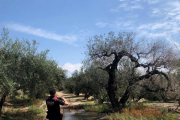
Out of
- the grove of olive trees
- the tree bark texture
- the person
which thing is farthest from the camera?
the tree bark texture

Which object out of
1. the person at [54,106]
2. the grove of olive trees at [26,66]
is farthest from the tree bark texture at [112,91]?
the person at [54,106]

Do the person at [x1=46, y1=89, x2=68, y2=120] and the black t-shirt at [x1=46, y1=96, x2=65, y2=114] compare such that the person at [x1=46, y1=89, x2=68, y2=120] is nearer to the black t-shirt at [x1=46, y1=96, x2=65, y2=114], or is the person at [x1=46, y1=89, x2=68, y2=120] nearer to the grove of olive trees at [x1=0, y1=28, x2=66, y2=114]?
Result: the black t-shirt at [x1=46, y1=96, x2=65, y2=114]

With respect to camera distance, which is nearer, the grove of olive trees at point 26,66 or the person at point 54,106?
the person at point 54,106

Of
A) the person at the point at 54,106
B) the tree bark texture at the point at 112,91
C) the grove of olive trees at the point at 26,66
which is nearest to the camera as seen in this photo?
the person at the point at 54,106

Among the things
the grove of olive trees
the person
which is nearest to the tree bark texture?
the grove of olive trees

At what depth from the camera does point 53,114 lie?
5.68 meters

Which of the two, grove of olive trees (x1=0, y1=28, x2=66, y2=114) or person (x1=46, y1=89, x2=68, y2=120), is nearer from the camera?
person (x1=46, y1=89, x2=68, y2=120)

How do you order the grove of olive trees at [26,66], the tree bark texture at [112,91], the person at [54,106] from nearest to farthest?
1. the person at [54,106]
2. the grove of olive trees at [26,66]
3. the tree bark texture at [112,91]

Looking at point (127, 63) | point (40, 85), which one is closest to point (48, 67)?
point (40, 85)

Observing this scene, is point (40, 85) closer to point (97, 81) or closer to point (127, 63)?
point (97, 81)

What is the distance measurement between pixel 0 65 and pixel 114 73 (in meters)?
10.4

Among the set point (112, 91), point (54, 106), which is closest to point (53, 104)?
point (54, 106)

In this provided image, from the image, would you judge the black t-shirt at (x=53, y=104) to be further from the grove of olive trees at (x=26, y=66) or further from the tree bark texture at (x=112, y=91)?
the tree bark texture at (x=112, y=91)

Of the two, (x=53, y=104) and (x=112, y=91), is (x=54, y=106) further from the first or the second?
(x=112, y=91)
